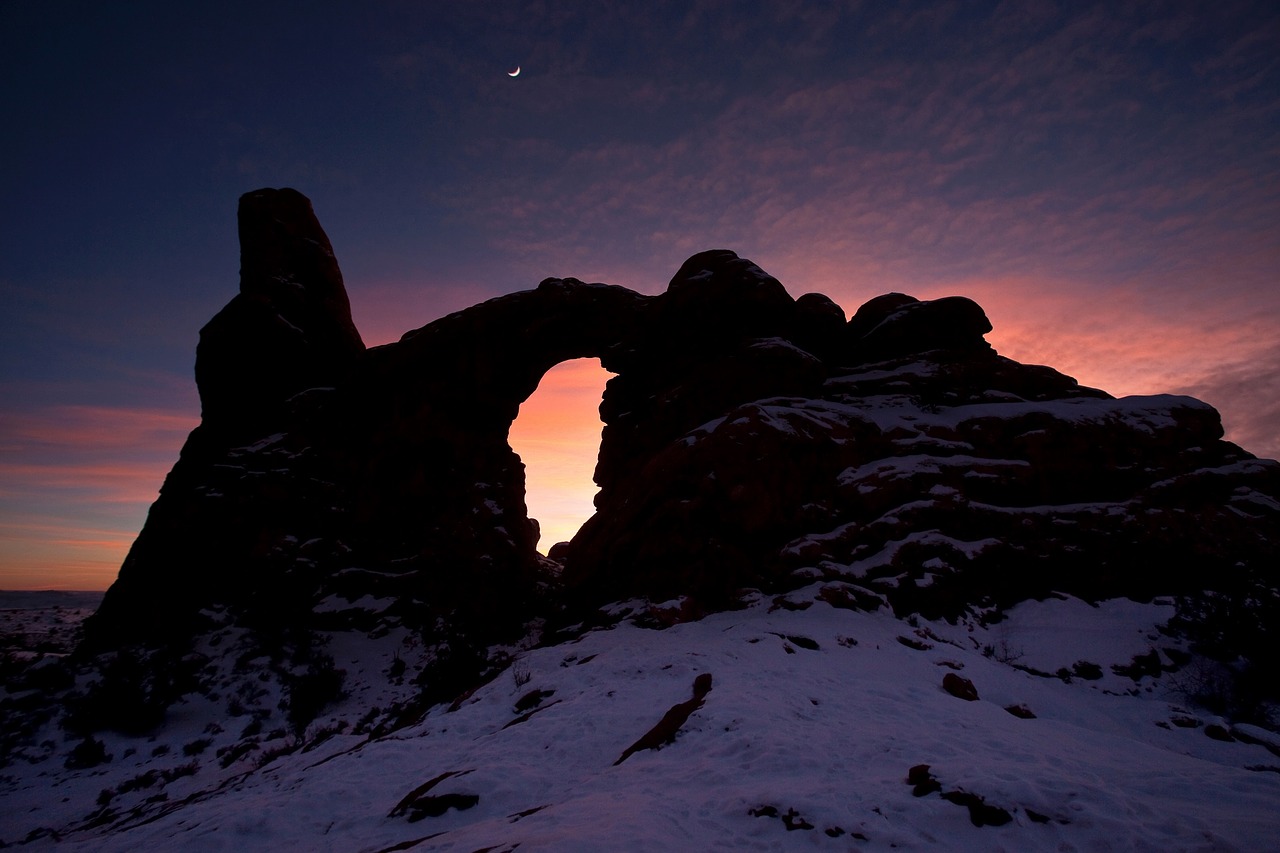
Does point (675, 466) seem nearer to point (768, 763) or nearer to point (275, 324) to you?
point (768, 763)

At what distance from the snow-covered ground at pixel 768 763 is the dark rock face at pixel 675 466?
2.96m

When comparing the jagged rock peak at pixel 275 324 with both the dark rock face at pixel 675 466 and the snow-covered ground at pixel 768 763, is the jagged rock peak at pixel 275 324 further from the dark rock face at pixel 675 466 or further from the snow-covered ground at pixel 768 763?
the snow-covered ground at pixel 768 763

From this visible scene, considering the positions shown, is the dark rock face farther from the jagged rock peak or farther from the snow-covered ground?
the snow-covered ground

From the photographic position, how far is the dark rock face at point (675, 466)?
71.1 feet

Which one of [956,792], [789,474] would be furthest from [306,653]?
[956,792]

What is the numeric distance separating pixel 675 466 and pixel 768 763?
16659mm

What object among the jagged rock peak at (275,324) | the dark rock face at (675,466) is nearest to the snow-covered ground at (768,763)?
the dark rock face at (675,466)

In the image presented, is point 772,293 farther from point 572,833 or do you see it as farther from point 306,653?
point 306,653

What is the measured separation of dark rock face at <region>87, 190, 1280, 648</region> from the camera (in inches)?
853

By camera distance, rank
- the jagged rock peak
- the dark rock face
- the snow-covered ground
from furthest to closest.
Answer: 1. the jagged rock peak
2. the dark rock face
3. the snow-covered ground

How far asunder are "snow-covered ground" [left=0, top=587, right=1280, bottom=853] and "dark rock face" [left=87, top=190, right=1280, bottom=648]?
116 inches

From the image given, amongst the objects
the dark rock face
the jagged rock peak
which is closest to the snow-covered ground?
the dark rock face

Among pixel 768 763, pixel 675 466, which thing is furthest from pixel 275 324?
pixel 768 763

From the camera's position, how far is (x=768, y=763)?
26.9 feet
